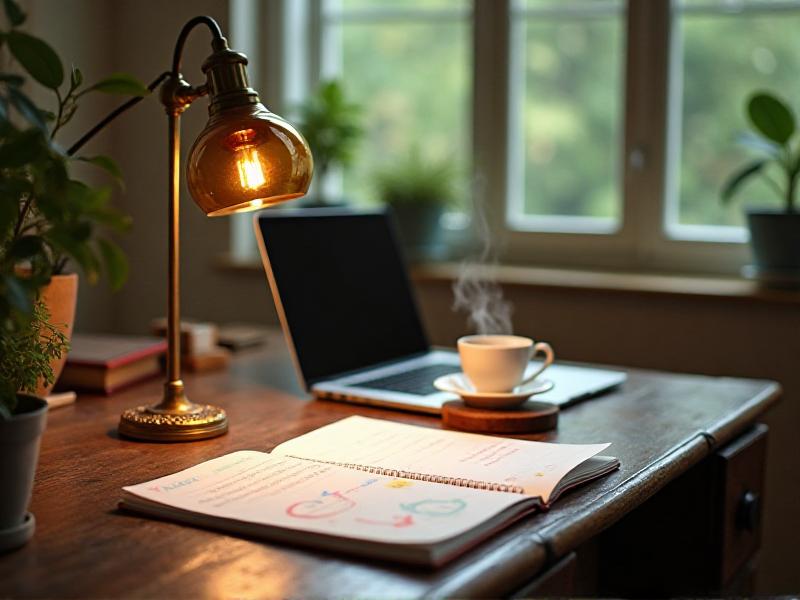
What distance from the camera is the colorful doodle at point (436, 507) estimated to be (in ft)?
3.22

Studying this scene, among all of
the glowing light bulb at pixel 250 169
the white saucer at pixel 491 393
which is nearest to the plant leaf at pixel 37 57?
the glowing light bulb at pixel 250 169

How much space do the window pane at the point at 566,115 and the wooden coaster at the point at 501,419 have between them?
1399mm

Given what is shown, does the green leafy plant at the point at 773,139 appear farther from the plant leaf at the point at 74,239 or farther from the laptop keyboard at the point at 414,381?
the plant leaf at the point at 74,239

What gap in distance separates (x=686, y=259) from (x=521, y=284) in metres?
0.41

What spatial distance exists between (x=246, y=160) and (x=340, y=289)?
22.0 inches

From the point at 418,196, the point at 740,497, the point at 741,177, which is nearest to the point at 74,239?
the point at 740,497

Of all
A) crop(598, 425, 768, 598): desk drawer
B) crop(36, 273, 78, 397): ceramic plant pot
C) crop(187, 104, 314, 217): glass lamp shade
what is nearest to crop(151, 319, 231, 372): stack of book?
crop(36, 273, 78, 397): ceramic plant pot

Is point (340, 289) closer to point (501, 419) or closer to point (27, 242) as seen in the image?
point (501, 419)

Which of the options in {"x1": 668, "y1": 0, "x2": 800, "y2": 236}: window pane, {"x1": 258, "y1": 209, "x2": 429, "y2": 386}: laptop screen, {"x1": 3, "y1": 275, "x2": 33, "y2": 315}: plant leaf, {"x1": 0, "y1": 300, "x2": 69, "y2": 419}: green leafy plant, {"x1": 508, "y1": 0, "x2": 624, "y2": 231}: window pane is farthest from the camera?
{"x1": 508, "y1": 0, "x2": 624, "y2": 231}: window pane

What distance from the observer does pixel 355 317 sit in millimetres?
1744

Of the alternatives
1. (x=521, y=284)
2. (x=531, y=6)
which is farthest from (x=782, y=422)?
(x=531, y=6)

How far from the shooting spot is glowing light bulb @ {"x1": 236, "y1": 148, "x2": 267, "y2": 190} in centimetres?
119

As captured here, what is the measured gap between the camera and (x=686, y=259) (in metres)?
2.62

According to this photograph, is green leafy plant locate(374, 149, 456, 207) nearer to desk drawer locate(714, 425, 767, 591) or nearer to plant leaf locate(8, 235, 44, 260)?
desk drawer locate(714, 425, 767, 591)
